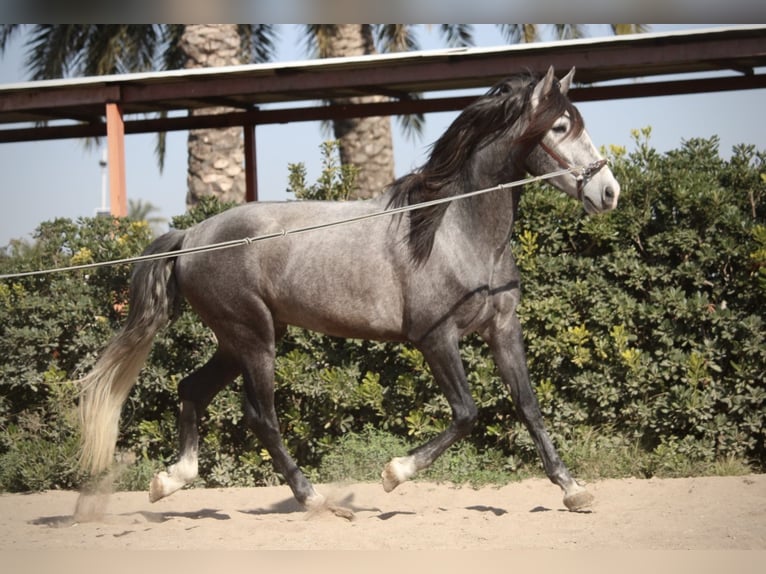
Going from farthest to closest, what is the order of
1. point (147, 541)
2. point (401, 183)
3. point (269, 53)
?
1. point (269, 53)
2. point (401, 183)
3. point (147, 541)

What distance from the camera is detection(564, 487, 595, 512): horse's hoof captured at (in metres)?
5.32

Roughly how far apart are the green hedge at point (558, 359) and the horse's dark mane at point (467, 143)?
1.50m

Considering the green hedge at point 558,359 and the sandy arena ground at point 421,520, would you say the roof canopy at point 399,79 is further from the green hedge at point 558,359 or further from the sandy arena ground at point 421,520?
the sandy arena ground at point 421,520

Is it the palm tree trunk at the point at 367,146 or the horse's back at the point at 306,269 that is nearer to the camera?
the horse's back at the point at 306,269

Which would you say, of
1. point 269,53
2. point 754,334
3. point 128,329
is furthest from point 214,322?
point 269,53

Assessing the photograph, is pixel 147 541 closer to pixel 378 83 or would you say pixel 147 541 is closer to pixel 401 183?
pixel 401 183

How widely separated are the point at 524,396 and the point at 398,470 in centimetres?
90

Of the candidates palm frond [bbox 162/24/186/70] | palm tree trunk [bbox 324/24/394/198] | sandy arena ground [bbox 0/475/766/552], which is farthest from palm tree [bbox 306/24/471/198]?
sandy arena ground [bbox 0/475/766/552]

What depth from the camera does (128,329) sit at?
6047mm

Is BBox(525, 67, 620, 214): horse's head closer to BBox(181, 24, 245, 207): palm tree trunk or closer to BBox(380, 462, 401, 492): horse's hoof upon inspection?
BBox(380, 462, 401, 492): horse's hoof

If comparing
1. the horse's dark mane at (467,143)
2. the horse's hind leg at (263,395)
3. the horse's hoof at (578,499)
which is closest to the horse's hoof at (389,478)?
the horse's hind leg at (263,395)

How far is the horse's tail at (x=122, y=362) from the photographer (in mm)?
5949

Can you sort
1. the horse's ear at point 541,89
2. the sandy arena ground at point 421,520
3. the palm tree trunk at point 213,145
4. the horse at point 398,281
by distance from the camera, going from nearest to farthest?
the sandy arena ground at point 421,520
the horse's ear at point 541,89
the horse at point 398,281
the palm tree trunk at point 213,145
